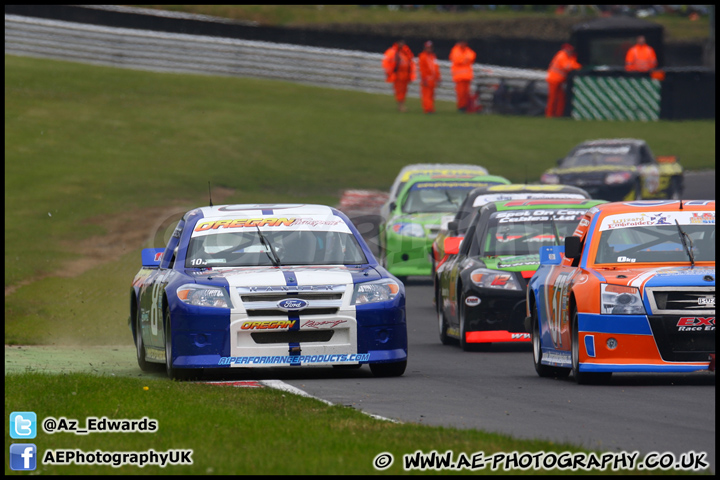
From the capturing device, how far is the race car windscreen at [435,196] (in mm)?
22422

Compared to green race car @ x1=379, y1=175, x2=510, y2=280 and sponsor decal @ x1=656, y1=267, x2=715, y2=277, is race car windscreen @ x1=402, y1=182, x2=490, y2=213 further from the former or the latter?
sponsor decal @ x1=656, y1=267, x2=715, y2=277

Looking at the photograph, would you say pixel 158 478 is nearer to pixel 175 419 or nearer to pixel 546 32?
pixel 175 419

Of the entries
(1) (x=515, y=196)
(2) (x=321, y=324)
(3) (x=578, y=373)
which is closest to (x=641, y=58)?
(1) (x=515, y=196)

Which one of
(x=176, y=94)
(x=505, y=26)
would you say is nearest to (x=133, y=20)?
(x=176, y=94)

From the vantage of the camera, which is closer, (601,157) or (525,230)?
(525,230)

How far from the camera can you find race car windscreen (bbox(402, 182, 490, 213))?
73.6ft

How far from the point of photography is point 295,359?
11352 mm

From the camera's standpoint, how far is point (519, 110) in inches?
1789

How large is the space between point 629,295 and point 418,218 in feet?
37.4

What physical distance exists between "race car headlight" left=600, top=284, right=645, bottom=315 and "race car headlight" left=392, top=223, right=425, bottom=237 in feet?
36.4

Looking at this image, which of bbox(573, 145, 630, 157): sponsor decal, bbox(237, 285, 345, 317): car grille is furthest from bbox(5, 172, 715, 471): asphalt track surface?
bbox(573, 145, 630, 157): sponsor decal

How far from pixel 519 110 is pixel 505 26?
13539mm

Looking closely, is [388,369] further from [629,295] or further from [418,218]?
A: [418,218]

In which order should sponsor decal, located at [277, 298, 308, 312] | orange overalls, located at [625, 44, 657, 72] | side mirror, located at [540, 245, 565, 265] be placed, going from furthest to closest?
orange overalls, located at [625, 44, 657, 72] < side mirror, located at [540, 245, 565, 265] < sponsor decal, located at [277, 298, 308, 312]
